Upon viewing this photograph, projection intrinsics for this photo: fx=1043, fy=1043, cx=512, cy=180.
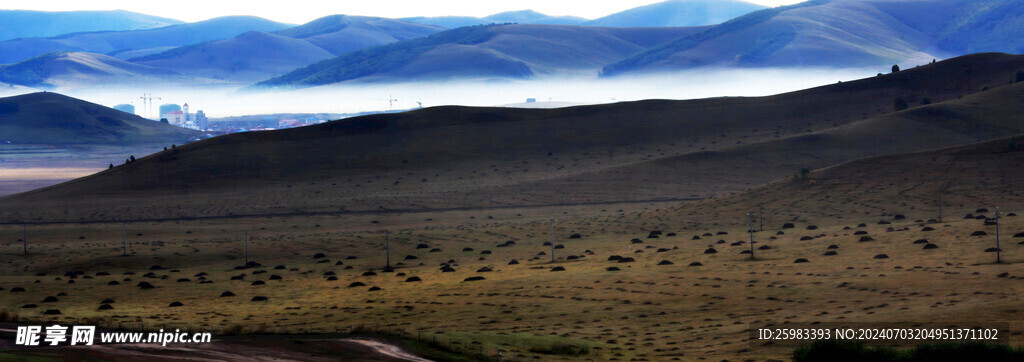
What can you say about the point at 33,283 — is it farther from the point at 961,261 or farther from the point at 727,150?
the point at 727,150

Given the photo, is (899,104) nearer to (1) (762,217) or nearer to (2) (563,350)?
(1) (762,217)

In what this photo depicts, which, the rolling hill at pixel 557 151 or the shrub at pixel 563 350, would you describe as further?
the rolling hill at pixel 557 151

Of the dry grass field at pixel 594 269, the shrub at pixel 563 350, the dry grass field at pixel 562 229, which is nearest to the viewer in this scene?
the shrub at pixel 563 350

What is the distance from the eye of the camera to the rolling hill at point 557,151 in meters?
108

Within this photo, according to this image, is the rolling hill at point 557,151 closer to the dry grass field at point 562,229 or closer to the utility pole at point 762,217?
the dry grass field at point 562,229

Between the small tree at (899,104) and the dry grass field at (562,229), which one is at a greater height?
the small tree at (899,104)

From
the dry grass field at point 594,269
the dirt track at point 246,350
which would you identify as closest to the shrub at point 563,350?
the dry grass field at point 594,269

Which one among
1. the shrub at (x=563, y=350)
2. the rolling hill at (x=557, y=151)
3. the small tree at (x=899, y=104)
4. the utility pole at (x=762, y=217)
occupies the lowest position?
the shrub at (x=563, y=350)

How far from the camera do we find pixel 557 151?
434ft

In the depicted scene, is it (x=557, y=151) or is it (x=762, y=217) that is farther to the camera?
(x=557, y=151)

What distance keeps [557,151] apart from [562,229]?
5109 centimetres

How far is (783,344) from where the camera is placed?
112 ft

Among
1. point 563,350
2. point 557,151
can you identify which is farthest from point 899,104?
point 563,350

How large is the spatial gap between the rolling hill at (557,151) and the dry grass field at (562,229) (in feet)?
1.69
